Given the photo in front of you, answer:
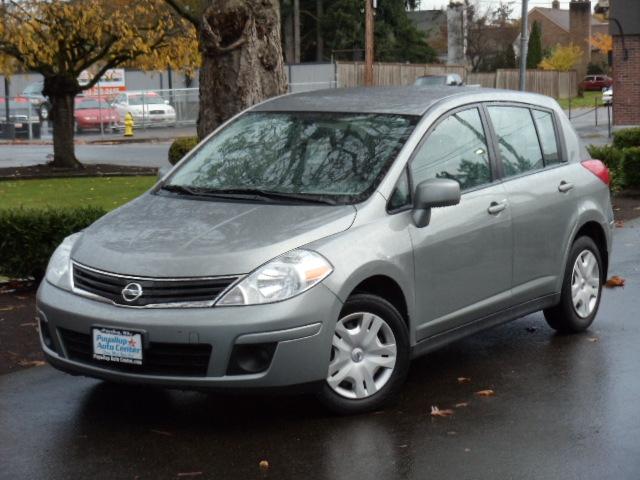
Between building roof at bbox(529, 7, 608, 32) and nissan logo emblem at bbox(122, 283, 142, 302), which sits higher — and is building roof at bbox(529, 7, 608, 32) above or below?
above

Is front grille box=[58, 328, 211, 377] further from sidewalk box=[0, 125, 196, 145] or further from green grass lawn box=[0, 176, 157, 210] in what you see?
sidewalk box=[0, 125, 196, 145]

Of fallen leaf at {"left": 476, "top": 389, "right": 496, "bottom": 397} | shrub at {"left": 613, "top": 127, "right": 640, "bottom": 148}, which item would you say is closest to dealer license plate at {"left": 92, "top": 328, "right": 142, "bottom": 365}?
fallen leaf at {"left": 476, "top": 389, "right": 496, "bottom": 397}

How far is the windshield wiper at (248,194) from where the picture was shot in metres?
6.46

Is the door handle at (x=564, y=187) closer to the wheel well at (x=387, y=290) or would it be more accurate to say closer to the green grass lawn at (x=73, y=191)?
the wheel well at (x=387, y=290)

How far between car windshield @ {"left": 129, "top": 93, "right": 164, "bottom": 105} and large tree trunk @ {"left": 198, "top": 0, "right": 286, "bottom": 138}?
123ft

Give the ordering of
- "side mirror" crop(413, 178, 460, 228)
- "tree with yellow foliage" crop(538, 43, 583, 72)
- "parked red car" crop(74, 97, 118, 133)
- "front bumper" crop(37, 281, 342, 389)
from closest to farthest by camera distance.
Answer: "front bumper" crop(37, 281, 342, 389) < "side mirror" crop(413, 178, 460, 228) < "parked red car" crop(74, 97, 118, 133) < "tree with yellow foliage" crop(538, 43, 583, 72)

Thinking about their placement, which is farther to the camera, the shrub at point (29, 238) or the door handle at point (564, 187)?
the shrub at point (29, 238)

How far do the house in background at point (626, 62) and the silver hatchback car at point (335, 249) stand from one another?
3564 cm

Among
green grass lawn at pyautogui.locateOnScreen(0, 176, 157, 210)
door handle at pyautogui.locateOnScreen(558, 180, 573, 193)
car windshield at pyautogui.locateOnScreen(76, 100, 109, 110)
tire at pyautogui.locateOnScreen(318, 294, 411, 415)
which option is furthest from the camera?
car windshield at pyautogui.locateOnScreen(76, 100, 109, 110)

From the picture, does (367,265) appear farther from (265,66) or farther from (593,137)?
(593,137)

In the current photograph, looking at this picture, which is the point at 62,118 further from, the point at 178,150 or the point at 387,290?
the point at 387,290

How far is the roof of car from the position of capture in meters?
7.13

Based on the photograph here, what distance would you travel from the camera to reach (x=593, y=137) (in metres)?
38.2

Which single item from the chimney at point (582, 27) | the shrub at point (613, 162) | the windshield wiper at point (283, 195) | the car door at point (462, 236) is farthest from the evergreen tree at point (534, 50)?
the windshield wiper at point (283, 195)
